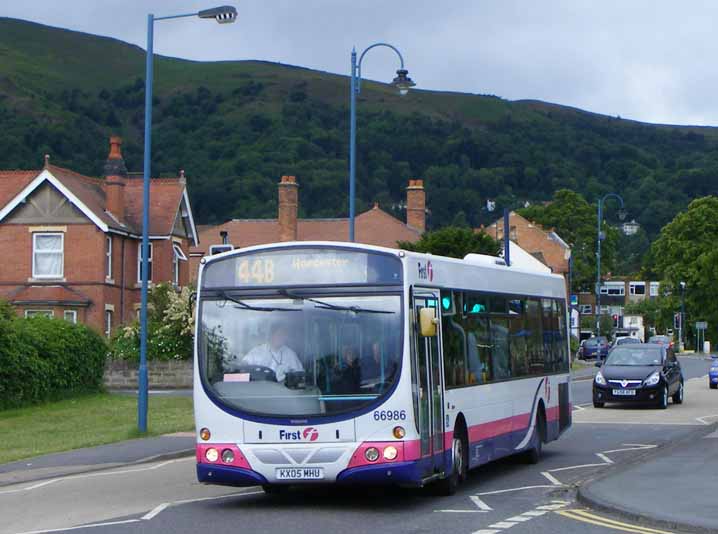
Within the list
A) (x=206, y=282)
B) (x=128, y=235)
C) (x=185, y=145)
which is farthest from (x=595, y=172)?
Answer: (x=206, y=282)

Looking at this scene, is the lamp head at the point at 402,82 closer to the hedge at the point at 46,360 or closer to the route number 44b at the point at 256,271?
the hedge at the point at 46,360

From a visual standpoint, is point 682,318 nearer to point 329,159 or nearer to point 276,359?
point 329,159

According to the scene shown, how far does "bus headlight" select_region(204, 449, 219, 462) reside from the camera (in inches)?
551

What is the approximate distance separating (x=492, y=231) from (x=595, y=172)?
95.8 metres

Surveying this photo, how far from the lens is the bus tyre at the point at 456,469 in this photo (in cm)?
1520

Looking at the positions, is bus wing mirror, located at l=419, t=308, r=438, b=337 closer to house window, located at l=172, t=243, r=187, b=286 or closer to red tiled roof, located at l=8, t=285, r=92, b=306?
red tiled roof, located at l=8, t=285, r=92, b=306

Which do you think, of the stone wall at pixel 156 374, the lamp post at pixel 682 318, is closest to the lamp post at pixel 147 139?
the stone wall at pixel 156 374

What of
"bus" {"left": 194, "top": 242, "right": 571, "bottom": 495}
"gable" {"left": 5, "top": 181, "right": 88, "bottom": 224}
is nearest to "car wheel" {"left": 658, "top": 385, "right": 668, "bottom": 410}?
"bus" {"left": 194, "top": 242, "right": 571, "bottom": 495}

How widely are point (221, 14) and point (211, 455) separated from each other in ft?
38.1

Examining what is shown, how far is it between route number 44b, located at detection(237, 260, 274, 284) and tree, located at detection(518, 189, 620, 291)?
320 ft

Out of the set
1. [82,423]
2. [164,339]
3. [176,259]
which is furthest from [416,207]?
[82,423]

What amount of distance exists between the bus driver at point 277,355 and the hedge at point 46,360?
66.6 feet

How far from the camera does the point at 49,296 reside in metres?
55.3

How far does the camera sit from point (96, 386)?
39875 millimetres
